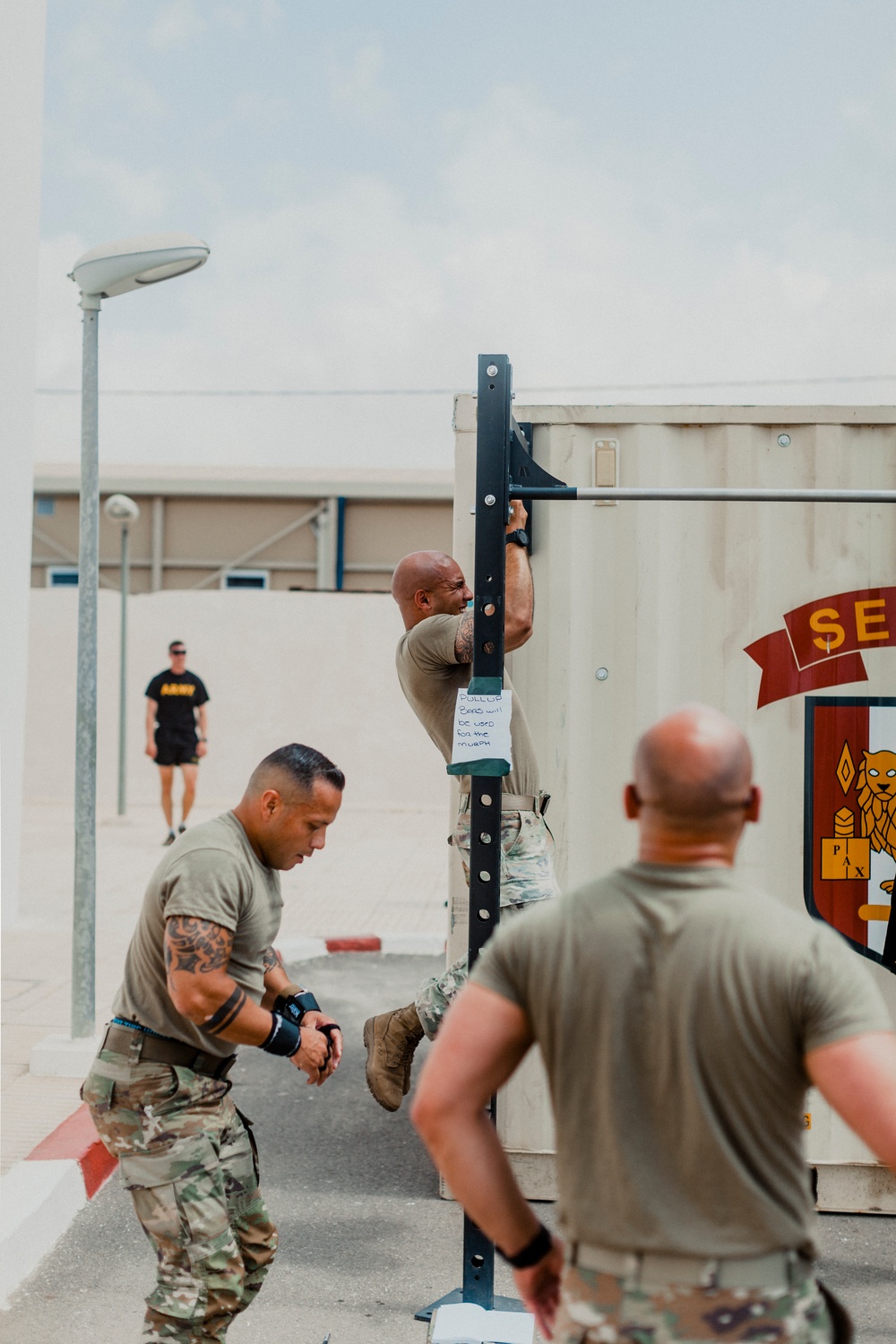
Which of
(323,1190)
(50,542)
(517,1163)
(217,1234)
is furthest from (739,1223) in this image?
(50,542)

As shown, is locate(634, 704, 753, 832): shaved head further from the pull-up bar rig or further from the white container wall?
the white container wall

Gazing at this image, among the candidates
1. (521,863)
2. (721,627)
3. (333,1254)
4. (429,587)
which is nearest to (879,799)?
(721,627)

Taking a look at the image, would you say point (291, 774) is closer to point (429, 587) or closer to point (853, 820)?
point (429, 587)

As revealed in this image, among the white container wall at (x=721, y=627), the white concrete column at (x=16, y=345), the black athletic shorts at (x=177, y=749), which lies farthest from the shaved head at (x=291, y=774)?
the black athletic shorts at (x=177, y=749)

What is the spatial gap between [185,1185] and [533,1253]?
127cm

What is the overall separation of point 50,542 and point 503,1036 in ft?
87.1

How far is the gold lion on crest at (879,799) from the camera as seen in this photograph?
4.24 meters

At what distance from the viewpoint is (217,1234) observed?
292 centimetres

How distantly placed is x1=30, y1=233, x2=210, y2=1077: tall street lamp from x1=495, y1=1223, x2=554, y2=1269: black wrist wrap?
4015 mm

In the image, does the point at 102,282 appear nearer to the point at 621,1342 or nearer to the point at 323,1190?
the point at 323,1190

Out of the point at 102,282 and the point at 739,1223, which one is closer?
the point at 739,1223

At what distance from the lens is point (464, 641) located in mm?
3828

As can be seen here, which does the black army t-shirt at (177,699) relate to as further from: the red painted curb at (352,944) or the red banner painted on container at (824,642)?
the red banner painted on container at (824,642)

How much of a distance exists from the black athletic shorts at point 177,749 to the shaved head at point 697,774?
1171 cm
